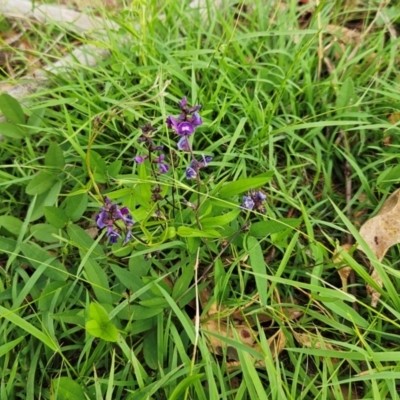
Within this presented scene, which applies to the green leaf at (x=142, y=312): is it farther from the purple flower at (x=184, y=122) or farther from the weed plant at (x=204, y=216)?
the purple flower at (x=184, y=122)

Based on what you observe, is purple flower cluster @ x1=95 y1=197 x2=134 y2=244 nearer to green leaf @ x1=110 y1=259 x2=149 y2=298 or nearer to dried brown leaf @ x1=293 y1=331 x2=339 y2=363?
green leaf @ x1=110 y1=259 x2=149 y2=298

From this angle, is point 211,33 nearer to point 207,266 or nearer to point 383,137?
point 383,137

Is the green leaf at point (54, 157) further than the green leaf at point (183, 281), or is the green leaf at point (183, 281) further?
the green leaf at point (54, 157)

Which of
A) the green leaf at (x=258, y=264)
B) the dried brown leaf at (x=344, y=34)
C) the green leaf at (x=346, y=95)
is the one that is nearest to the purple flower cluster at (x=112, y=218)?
the green leaf at (x=258, y=264)

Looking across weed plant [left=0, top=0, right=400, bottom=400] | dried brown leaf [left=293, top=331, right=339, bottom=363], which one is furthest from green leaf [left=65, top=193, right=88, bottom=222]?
dried brown leaf [left=293, top=331, right=339, bottom=363]

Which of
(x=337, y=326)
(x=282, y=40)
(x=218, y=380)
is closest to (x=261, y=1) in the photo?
(x=282, y=40)
